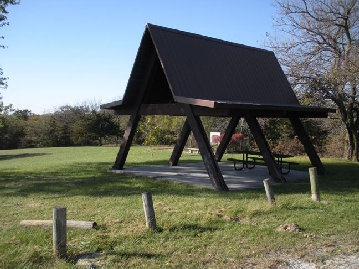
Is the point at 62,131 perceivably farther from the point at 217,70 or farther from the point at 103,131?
the point at 217,70

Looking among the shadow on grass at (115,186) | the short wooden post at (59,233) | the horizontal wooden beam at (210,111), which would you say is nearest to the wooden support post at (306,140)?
the horizontal wooden beam at (210,111)

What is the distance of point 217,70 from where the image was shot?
446 inches

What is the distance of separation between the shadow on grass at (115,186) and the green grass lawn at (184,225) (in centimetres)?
3

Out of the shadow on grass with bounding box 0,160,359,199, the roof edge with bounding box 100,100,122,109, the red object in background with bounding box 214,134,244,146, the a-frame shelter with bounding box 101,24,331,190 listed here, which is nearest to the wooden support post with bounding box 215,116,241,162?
the a-frame shelter with bounding box 101,24,331,190

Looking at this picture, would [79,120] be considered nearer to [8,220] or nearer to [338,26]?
[338,26]

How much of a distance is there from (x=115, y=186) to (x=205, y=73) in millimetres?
4196

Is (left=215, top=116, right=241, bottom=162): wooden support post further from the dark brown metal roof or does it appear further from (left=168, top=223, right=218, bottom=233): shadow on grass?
(left=168, top=223, right=218, bottom=233): shadow on grass

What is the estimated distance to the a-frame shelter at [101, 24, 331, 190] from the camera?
9.49 meters

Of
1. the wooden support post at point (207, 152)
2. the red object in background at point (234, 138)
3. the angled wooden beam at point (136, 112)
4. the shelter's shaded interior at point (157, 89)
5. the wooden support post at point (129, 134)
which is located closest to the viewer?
the wooden support post at point (207, 152)

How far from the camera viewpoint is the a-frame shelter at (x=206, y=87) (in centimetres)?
949

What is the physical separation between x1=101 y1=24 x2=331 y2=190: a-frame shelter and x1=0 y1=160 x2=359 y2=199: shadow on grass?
746 millimetres

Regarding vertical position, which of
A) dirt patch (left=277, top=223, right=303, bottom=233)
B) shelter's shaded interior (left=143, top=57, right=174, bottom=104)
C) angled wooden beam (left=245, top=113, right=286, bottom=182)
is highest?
shelter's shaded interior (left=143, top=57, right=174, bottom=104)

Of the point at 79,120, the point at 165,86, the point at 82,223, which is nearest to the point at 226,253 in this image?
the point at 82,223

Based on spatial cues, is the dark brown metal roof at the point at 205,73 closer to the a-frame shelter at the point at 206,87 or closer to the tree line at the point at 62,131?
the a-frame shelter at the point at 206,87
